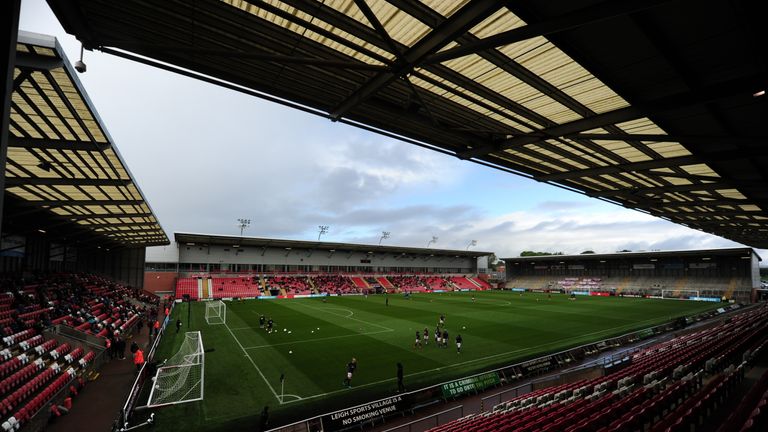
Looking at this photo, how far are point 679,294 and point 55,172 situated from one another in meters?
83.4

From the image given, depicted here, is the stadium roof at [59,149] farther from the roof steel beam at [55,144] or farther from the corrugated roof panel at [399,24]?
the corrugated roof panel at [399,24]

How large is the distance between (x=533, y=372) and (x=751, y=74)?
16.3m

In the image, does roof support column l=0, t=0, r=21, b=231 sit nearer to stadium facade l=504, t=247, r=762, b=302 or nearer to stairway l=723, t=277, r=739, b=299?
stadium facade l=504, t=247, r=762, b=302

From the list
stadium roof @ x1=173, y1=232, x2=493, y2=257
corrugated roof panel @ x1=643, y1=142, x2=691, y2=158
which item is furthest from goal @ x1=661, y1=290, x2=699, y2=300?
corrugated roof panel @ x1=643, y1=142, x2=691, y2=158

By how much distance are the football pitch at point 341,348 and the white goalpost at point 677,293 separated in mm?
23077

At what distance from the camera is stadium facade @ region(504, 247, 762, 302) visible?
61.7m

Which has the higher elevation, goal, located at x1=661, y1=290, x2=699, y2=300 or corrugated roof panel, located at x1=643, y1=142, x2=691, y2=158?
corrugated roof panel, located at x1=643, y1=142, x2=691, y2=158

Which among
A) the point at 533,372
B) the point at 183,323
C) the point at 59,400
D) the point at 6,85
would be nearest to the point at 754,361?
the point at 533,372

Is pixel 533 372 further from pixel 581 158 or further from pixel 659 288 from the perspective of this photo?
pixel 659 288

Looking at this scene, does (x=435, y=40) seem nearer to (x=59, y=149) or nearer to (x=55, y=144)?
(x=55, y=144)

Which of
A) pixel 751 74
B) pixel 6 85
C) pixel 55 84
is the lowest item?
pixel 6 85

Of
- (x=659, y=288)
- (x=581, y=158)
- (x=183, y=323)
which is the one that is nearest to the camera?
(x=581, y=158)

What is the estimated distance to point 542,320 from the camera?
3606 centimetres

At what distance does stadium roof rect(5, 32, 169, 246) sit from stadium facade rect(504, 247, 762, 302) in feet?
259
